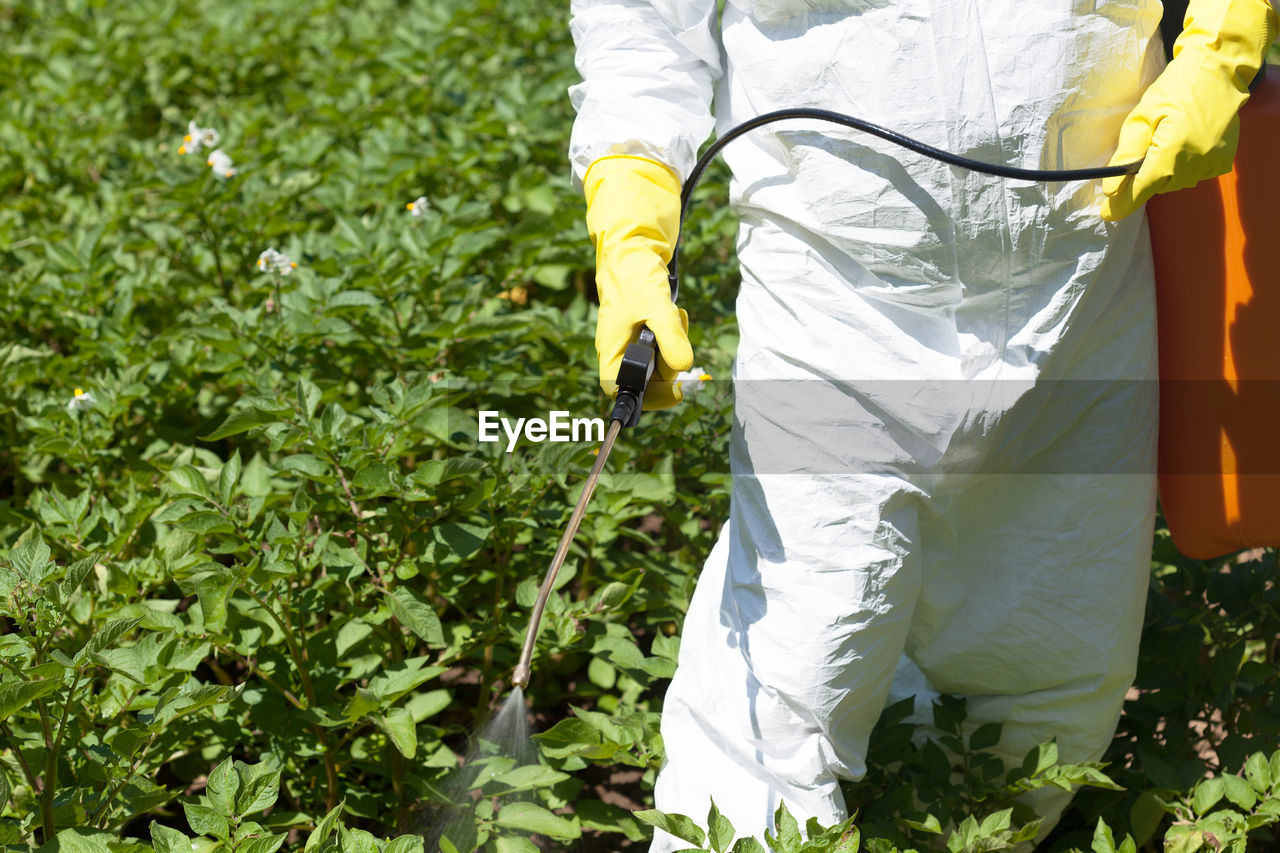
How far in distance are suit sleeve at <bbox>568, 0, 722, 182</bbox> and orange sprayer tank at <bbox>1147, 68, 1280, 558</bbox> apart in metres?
0.62

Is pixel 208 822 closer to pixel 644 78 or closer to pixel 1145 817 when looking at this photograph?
pixel 644 78

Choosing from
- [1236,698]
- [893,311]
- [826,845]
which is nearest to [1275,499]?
[1236,698]

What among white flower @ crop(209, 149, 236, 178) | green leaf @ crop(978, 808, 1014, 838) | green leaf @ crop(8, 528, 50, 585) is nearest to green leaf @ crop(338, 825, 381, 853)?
green leaf @ crop(8, 528, 50, 585)

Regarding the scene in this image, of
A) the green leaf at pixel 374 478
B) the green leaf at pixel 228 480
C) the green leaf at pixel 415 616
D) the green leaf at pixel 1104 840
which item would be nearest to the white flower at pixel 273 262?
the green leaf at pixel 228 480

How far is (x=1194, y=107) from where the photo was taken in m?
1.22

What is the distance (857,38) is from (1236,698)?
121cm

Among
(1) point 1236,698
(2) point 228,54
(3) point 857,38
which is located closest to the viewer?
(3) point 857,38

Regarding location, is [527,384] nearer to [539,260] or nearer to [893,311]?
[539,260]

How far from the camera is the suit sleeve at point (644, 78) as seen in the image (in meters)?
1.31

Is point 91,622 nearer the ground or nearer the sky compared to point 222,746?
nearer the sky

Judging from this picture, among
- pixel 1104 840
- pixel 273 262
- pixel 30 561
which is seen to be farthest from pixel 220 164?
pixel 1104 840

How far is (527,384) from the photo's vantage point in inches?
78.3
